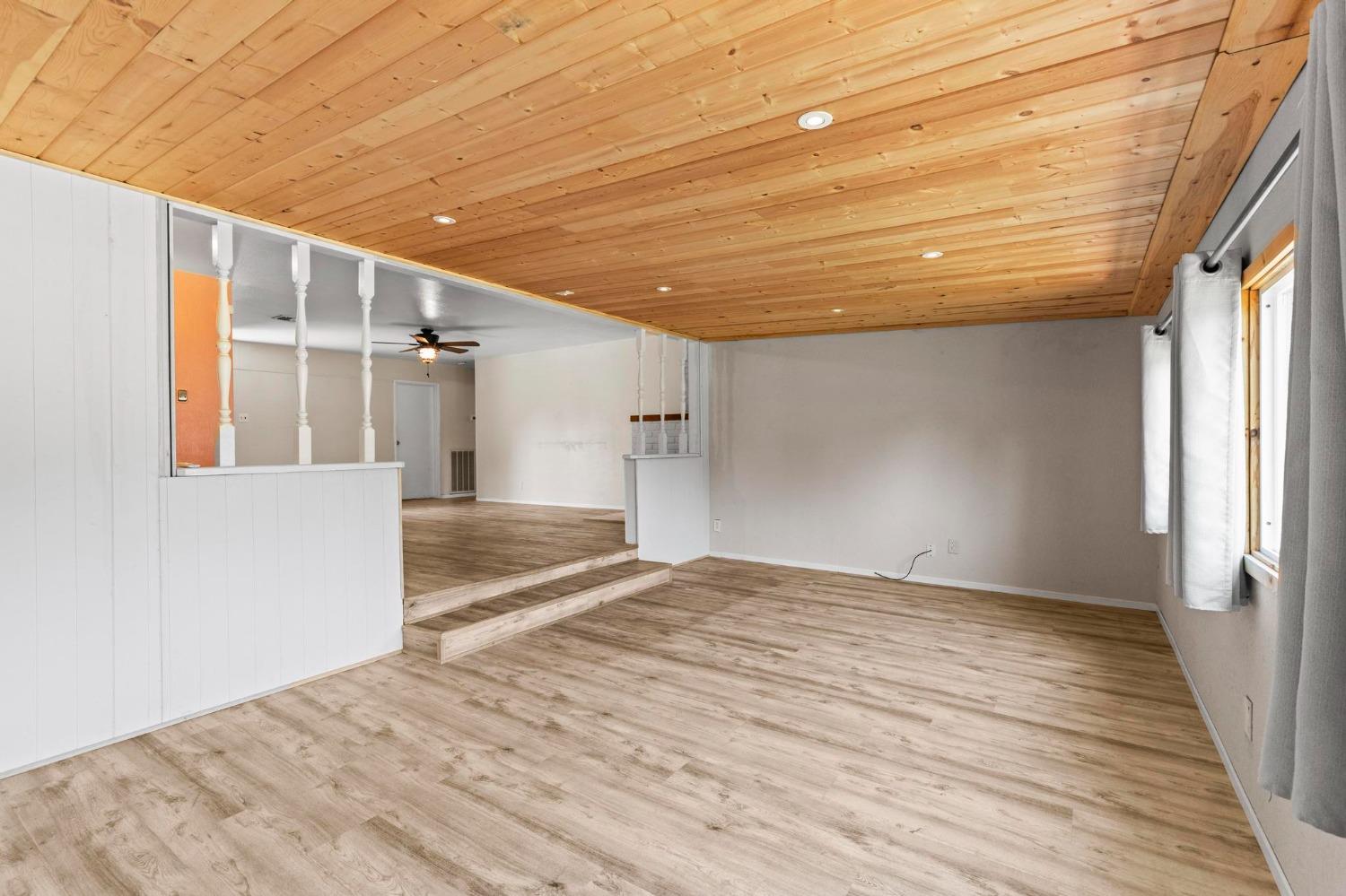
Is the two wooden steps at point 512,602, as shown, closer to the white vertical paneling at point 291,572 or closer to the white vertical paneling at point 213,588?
the white vertical paneling at point 291,572

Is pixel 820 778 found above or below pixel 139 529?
below

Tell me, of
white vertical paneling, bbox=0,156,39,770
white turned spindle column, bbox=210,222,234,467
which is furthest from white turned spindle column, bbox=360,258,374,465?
white vertical paneling, bbox=0,156,39,770

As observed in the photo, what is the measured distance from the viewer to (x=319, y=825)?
207 centimetres

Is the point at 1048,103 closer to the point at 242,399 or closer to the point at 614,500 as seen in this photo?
the point at 614,500

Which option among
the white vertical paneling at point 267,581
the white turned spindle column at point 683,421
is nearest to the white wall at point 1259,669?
the white vertical paneling at point 267,581

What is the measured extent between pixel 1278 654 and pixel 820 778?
165 centimetres

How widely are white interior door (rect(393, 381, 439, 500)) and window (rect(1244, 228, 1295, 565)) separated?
9.59 m

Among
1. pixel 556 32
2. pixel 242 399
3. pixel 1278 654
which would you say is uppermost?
pixel 556 32

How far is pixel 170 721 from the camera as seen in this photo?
2775 mm

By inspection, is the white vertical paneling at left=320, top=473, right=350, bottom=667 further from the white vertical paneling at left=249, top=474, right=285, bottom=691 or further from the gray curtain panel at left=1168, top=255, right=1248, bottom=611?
the gray curtain panel at left=1168, top=255, right=1248, bottom=611

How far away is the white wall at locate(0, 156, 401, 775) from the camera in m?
2.41

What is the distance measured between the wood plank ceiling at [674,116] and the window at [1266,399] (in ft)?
1.57

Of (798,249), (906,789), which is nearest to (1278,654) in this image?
(906,789)

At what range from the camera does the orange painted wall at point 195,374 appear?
390 centimetres
